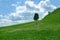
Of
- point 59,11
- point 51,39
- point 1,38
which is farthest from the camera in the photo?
point 59,11

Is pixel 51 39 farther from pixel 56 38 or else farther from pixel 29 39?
pixel 29 39

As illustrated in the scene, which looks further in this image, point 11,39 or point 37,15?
point 37,15

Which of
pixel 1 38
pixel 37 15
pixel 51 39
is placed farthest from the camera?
pixel 37 15

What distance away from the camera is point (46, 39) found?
5712 centimetres

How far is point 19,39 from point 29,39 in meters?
3.19

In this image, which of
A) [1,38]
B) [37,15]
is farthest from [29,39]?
[37,15]

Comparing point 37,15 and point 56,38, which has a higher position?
point 37,15

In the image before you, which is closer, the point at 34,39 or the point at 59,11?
the point at 34,39

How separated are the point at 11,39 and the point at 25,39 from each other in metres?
4.61

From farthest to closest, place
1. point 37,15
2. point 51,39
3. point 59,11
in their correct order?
point 59,11, point 37,15, point 51,39

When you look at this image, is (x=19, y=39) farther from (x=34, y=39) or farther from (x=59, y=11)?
(x=59, y=11)

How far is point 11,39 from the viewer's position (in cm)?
5953

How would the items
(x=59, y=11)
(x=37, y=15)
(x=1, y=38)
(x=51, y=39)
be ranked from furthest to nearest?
(x=59, y=11), (x=37, y=15), (x=1, y=38), (x=51, y=39)

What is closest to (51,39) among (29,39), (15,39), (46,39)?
(46,39)
